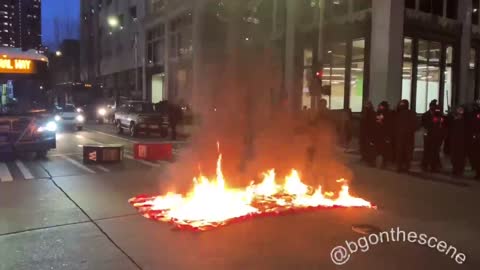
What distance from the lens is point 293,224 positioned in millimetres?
6473

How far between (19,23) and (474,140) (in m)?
11.9

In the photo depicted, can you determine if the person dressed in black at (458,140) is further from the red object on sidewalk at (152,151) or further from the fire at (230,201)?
the red object on sidewalk at (152,151)

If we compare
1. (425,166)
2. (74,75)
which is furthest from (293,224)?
(74,75)

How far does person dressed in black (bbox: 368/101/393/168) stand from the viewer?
41.0 feet

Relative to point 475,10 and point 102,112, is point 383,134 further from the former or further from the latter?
point 102,112

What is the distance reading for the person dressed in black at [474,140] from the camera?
11002mm

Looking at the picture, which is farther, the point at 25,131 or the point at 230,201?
the point at 25,131

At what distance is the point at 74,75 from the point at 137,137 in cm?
4237

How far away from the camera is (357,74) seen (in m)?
21.8

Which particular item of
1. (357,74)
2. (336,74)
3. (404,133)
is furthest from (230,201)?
(336,74)

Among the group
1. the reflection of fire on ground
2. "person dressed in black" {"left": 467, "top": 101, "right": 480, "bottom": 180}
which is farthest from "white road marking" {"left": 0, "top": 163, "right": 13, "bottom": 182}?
"person dressed in black" {"left": 467, "top": 101, "right": 480, "bottom": 180}

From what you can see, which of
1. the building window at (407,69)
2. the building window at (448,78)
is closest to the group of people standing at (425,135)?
the building window at (407,69)

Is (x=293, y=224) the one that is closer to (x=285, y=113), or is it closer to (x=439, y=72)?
(x=285, y=113)

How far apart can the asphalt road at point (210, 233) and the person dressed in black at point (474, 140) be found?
1.72 meters
